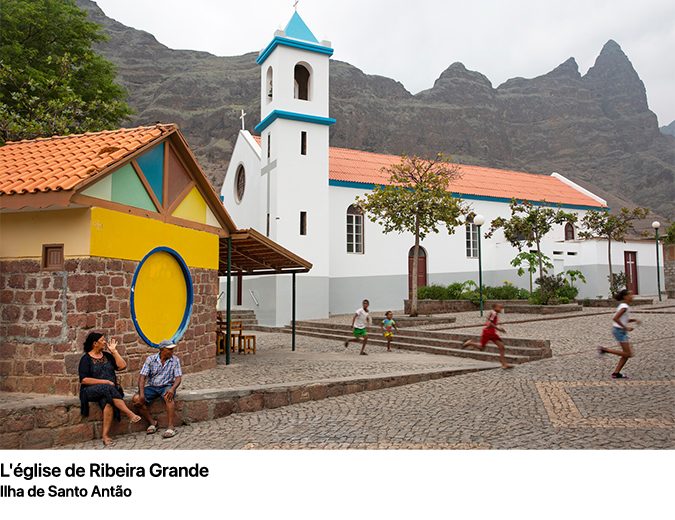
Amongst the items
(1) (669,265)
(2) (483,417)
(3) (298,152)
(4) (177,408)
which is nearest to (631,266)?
(1) (669,265)

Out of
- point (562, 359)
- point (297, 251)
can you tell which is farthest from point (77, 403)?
point (297, 251)

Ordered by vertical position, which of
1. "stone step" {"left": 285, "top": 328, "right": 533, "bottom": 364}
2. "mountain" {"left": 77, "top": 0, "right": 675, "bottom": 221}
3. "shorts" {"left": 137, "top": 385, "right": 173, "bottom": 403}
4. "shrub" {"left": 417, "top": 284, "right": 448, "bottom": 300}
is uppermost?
"mountain" {"left": 77, "top": 0, "right": 675, "bottom": 221}

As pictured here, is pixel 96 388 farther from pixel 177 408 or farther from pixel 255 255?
pixel 255 255

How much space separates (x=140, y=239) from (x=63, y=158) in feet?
5.72

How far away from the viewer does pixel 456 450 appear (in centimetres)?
543

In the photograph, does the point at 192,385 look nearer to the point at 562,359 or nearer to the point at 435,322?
the point at 562,359

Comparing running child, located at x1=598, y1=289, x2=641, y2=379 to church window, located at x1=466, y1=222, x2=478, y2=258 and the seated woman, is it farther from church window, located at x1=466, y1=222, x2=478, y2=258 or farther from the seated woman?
church window, located at x1=466, y1=222, x2=478, y2=258

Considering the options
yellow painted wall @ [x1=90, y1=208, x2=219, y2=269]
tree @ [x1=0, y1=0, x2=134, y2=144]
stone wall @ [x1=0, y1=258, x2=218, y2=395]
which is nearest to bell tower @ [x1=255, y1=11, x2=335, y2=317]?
tree @ [x1=0, y1=0, x2=134, y2=144]

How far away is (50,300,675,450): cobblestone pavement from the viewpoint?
564 centimetres

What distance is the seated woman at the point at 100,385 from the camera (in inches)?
246

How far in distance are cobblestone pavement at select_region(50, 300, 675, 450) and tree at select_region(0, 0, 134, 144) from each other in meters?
10.3

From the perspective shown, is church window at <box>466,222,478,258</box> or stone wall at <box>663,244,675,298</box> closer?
church window at <box>466,222,478,258</box>

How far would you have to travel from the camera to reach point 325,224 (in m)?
21.3

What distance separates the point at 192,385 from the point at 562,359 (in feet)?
24.2
